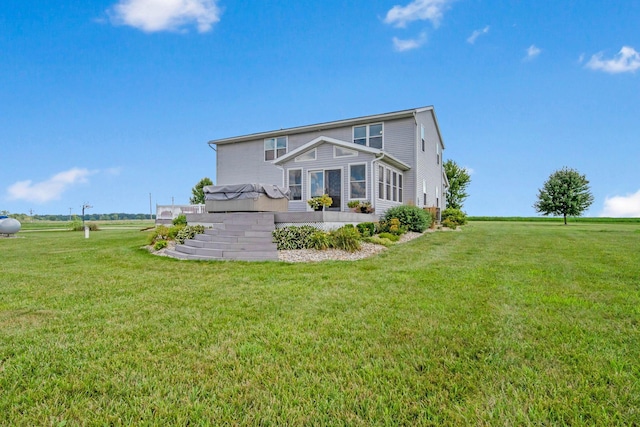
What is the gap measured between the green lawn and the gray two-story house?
8.47m

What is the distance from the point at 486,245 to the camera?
10656 millimetres

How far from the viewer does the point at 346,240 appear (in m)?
9.18

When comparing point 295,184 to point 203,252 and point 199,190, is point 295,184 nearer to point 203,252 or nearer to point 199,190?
point 203,252

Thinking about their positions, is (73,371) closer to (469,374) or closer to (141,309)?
(141,309)

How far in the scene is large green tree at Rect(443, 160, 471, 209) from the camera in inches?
1423

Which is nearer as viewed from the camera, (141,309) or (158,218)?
(141,309)

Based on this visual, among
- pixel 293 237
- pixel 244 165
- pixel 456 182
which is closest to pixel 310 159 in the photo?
pixel 293 237

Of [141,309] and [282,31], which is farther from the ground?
[282,31]

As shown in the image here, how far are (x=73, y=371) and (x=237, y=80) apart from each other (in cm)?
1779

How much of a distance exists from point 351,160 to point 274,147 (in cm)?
787

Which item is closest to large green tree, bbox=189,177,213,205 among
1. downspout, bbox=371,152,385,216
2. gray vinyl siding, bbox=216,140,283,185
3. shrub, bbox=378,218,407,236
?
gray vinyl siding, bbox=216,140,283,185

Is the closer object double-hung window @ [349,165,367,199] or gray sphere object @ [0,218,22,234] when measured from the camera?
double-hung window @ [349,165,367,199]

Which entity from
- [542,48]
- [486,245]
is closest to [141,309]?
[486,245]

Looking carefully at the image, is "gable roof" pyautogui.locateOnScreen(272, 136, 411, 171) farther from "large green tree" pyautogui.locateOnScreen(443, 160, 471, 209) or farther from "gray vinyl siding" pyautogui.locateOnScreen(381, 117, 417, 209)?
"large green tree" pyautogui.locateOnScreen(443, 160, 471, 209)
